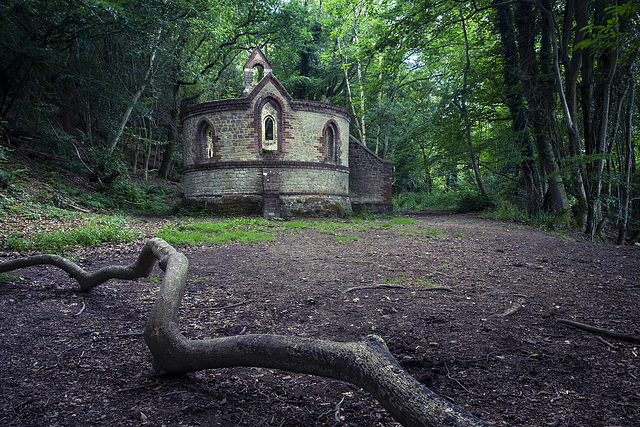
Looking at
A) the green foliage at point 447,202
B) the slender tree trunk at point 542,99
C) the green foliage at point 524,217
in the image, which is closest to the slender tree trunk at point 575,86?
the green foliage at point 524,217

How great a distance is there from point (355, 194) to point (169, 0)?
39.2 ft

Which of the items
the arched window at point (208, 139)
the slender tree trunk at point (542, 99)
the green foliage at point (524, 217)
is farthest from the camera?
the arched window at point (208, 139)

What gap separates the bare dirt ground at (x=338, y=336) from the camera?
2068mm

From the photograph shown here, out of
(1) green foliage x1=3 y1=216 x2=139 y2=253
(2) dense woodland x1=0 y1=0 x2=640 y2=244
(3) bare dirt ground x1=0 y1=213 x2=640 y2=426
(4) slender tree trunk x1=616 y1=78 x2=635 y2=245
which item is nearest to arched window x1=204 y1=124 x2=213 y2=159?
(2) dense woodland x1=0 y1=0 x2=640 y2=244

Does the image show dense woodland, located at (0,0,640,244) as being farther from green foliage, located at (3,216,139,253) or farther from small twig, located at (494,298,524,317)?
small twig, located at (494,298,524,317)

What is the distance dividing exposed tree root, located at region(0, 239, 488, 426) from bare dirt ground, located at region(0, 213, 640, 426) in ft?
0.88

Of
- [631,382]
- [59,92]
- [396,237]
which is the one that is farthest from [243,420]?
[59,92]

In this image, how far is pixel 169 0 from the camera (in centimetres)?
1191

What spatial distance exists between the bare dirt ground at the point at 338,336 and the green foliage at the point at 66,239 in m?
0.92

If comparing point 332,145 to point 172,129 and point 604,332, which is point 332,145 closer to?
point 172,129

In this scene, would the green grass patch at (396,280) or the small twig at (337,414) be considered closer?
the small twig at (337,414)

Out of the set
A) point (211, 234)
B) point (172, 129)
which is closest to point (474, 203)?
point (211, 234)

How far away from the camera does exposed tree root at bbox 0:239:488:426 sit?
144cm

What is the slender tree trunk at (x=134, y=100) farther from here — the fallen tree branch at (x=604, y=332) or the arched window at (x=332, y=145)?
the fallen tree branch at (x=604, y=332)
